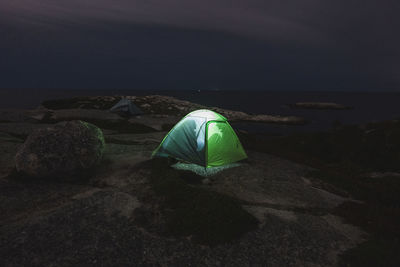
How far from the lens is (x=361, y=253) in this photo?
5.85m

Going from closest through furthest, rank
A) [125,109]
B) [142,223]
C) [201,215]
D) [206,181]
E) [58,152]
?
[142,223], [201,215], [58,152], [206,181], [125,109]

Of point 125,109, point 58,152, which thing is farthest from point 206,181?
point 125,109

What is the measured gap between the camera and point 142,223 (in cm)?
A: 695

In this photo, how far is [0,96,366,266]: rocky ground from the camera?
5.68m

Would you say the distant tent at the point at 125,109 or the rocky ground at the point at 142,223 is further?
the distant tent at the point at 125,109

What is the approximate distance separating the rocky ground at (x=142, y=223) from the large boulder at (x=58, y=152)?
499 mm

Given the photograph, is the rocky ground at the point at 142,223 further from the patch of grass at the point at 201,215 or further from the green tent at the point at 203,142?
the green tent at the point at 203,142

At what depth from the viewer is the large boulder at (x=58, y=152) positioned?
9578 millimetres

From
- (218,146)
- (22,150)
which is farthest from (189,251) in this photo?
(22,150)

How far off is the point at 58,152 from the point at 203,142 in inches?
264

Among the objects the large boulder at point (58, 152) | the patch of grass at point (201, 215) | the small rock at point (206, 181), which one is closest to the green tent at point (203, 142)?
the small rock at point (206, 181)

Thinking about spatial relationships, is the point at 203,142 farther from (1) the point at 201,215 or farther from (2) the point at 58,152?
(2) the point at 58,152

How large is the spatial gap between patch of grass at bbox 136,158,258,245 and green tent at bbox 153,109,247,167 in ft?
10.2

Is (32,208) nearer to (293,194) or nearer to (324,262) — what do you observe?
(324,262)
